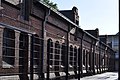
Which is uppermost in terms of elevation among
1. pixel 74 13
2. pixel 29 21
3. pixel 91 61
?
pixel 74 13

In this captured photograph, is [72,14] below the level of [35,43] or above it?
above

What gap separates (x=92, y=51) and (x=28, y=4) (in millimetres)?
24327

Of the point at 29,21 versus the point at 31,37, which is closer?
the point at 31,37

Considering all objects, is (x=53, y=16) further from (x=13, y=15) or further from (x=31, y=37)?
(x=31, y=37)

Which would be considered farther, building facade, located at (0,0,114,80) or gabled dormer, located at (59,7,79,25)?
gabled dormer, located at (59,7,79,25)

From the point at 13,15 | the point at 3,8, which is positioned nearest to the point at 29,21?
the point at 13,15

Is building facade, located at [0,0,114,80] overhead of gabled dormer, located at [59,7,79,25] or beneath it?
beneath

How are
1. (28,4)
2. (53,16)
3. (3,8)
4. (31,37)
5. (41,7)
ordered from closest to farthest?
(31,37)
(3,8)
(28,4)
(41,7)
(53,16)

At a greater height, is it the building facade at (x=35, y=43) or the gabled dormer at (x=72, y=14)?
the gabled dormer at (x=72, y=14)

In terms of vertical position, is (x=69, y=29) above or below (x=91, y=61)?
above

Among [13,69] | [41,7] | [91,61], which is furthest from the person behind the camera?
[91,61]

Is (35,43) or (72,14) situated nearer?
(35,43)

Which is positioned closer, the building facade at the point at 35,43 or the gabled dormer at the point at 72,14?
the building facade at the point at 35,43

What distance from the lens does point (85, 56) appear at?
3528cm
